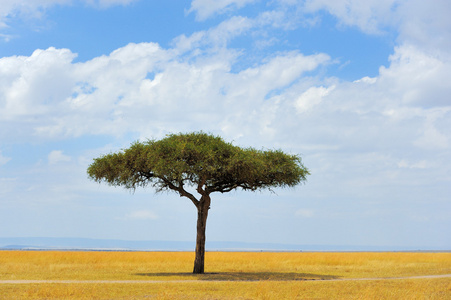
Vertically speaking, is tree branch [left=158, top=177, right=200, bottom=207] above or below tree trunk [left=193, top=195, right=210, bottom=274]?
above

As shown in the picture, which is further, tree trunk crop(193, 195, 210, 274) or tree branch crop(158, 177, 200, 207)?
tree branch crop(158, 177, 200, 207)

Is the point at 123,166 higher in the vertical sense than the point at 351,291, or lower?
higher

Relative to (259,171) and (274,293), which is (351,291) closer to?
(274,293)

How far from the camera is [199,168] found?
37.2m

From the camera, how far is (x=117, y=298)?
74.2 ft

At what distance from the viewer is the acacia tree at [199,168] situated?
37.2m

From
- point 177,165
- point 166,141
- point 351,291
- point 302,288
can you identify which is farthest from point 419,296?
point 166,141

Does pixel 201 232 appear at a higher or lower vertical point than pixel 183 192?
lower

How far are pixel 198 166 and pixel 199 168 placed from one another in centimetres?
20

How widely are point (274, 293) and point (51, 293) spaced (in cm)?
1037

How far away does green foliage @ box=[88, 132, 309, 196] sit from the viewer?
37219 millimetres

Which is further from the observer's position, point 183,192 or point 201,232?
point 183,192

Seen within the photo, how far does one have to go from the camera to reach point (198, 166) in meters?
37.1

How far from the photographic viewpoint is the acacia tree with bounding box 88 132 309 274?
3725cm
